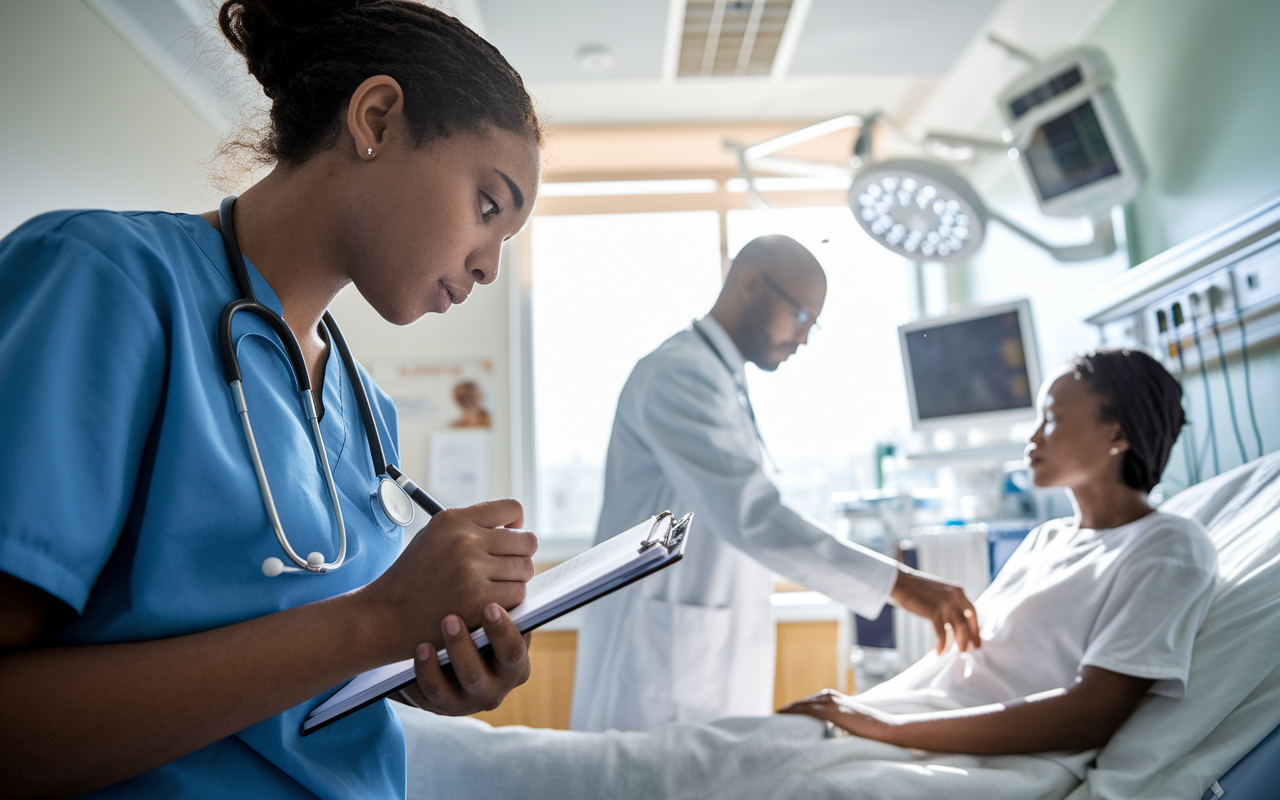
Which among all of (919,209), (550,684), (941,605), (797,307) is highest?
(919,209)

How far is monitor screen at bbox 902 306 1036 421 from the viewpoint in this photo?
244 centimetres

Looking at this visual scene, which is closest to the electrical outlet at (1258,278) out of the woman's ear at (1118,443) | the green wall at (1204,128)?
the green wall at (1204,128)

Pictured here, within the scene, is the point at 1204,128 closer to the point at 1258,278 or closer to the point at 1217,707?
the point at 1258,278

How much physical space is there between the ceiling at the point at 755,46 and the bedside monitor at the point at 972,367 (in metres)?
0.93

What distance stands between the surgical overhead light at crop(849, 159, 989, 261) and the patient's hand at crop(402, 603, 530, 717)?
1608 mm

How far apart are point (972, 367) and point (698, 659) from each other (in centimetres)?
148

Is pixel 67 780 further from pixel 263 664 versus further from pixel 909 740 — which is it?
pixel 909 740

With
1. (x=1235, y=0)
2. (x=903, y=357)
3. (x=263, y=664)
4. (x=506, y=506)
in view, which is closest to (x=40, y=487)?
(x=263, y=664)

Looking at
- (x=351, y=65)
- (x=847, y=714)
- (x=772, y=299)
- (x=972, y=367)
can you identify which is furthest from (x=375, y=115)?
(x=972, y=367)

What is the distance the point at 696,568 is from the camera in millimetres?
1641

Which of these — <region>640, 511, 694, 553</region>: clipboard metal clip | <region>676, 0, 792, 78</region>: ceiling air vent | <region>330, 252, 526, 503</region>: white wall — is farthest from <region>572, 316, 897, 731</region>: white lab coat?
<region>330, 252, 526, 503</region>: white wall

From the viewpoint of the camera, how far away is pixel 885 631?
7.10ft

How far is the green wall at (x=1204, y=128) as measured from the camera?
1.71 metres

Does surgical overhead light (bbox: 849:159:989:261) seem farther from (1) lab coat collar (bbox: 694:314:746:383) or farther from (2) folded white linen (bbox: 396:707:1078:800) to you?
(2) folded white linen (bbox: 396:707:1078:800)
